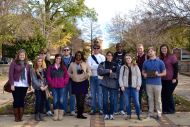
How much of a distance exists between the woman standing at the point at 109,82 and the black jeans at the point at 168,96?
1.61m

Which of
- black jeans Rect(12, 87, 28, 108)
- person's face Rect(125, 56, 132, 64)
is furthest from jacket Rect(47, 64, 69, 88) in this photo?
person's face Rect(125, 56, 132, 64)

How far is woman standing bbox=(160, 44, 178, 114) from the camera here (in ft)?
39.0

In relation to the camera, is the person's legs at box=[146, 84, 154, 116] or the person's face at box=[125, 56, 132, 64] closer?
the person's face at box=[125, 56, 132, 64]

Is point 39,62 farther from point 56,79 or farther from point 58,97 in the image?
point 58,97

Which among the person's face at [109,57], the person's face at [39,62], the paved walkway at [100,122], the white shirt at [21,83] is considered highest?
the person's face at [109,57]

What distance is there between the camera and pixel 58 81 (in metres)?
11.2

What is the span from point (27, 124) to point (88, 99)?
142 inches

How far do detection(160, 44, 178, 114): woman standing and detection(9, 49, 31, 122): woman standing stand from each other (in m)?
3.64

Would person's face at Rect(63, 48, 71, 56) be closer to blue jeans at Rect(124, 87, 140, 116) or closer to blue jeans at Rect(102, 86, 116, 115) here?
blue jeans at Rect(102, 86, 116, 115)

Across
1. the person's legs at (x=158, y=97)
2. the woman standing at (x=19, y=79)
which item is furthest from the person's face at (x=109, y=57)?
the woman standing at (x=19, y=79)

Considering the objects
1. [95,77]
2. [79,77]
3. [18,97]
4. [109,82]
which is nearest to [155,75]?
[109,82]

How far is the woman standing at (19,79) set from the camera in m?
11.0

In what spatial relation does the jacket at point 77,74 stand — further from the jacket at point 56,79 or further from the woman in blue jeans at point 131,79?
the woman in blue jeans at point 131,79

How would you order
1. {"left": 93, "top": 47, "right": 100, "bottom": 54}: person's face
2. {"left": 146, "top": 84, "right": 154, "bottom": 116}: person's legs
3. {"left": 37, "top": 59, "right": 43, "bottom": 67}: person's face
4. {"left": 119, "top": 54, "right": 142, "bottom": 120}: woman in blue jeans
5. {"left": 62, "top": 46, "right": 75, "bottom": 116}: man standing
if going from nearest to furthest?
{"left": 119, "top": 54, "right": 142, "bottom": 120}: woman in blue jeans < {"left": 146, "top": 84, "right": 154, "bottom": 116}: person's legs < {"left": 37, "top": 59, "right": 43, "bottom": 67}: person's face < {"left": 93, "top": 47, "right": 100, "bottom": 54}: person's face < {"left": 62, "top": 46, "right": 75, "bottom": 116}: man standing
